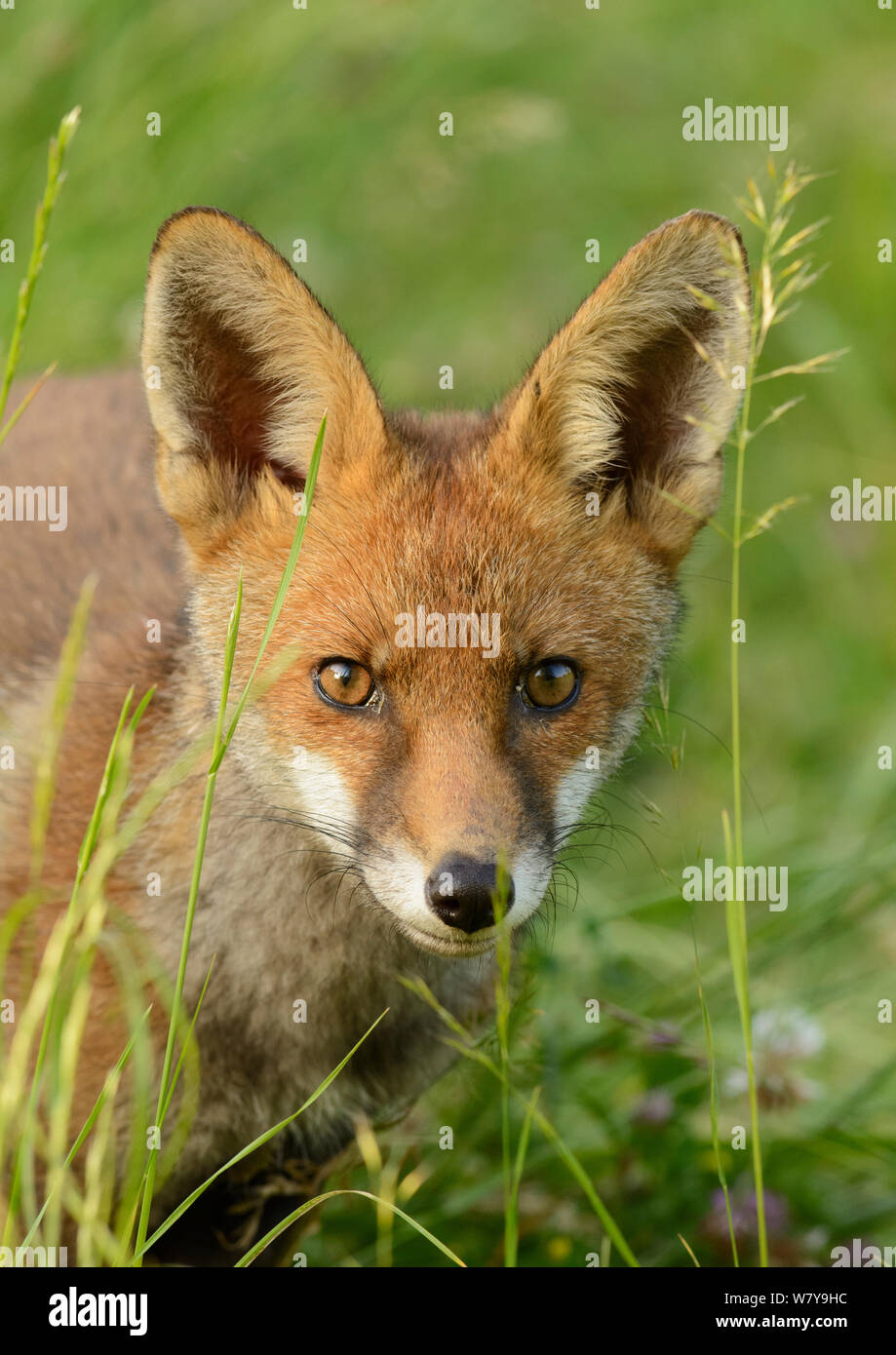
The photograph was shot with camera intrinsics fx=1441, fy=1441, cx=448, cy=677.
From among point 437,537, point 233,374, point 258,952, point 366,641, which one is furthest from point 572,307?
point 258,952

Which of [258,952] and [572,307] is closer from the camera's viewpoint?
[258,952]

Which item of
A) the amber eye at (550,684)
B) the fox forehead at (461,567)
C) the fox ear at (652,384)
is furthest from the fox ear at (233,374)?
the amber eye at (550,684)

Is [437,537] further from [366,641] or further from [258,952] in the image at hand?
[258,952]

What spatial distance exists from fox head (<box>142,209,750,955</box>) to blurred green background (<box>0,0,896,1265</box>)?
352 millimetres

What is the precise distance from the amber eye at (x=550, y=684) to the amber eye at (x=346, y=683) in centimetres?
34

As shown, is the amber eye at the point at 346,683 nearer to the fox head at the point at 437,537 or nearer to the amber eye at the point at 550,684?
the fox head at the point at 437,537

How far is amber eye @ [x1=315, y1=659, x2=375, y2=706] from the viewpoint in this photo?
3105 mm

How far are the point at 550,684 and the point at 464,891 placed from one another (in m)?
0.65

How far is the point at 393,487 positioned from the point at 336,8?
3947 mm

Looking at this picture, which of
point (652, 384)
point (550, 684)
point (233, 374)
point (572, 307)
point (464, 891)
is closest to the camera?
point (464, 891)

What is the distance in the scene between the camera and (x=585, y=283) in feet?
25.0

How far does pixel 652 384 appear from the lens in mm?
3541
